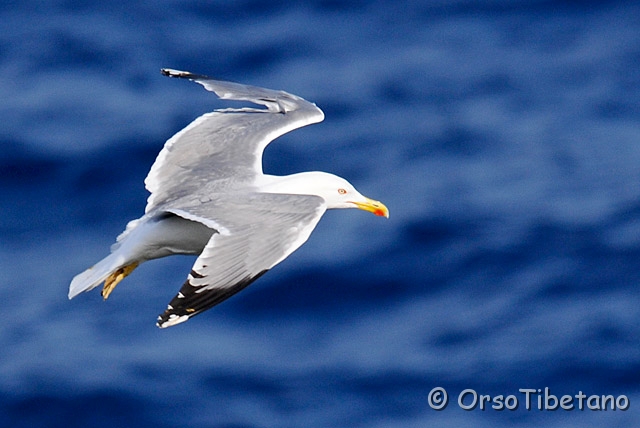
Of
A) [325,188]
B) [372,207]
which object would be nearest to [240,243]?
[325,188]

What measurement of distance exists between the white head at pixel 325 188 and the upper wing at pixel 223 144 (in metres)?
0.28

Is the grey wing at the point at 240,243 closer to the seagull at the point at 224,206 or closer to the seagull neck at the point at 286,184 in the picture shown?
the seagull at the point at 224,206

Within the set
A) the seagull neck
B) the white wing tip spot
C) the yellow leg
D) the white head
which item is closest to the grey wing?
the white wing tip spot

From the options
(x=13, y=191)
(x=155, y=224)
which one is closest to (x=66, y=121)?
(x=13, y=191)

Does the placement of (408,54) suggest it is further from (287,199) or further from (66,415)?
(287,199)

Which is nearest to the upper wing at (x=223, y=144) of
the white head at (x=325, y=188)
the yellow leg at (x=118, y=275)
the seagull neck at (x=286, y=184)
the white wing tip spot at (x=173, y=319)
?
the seagull neck at (x=286, y=184)

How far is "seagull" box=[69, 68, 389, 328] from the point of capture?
8203mm

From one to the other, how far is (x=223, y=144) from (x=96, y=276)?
1506mm

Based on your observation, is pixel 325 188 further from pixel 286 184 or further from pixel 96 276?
pixel 96 276

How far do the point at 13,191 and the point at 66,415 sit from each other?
2.51 metres

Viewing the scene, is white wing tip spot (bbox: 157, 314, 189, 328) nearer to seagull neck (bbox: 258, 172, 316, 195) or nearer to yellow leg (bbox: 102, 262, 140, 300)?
seagull neck (bbox: 258, 172, 316, 195)

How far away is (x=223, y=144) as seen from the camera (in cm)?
1016

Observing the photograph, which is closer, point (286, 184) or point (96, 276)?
point (96, 276)

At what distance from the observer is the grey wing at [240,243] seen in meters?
8.04
